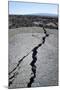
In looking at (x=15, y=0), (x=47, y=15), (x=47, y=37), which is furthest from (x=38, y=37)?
(x=15, y=0)

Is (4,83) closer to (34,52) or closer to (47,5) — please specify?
(34,52)

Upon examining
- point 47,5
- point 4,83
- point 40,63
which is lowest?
point 4,83

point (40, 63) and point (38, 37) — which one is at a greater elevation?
point (38, 37)

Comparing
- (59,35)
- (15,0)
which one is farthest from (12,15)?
(59,35)

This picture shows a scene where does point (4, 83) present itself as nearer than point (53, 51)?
Yes
